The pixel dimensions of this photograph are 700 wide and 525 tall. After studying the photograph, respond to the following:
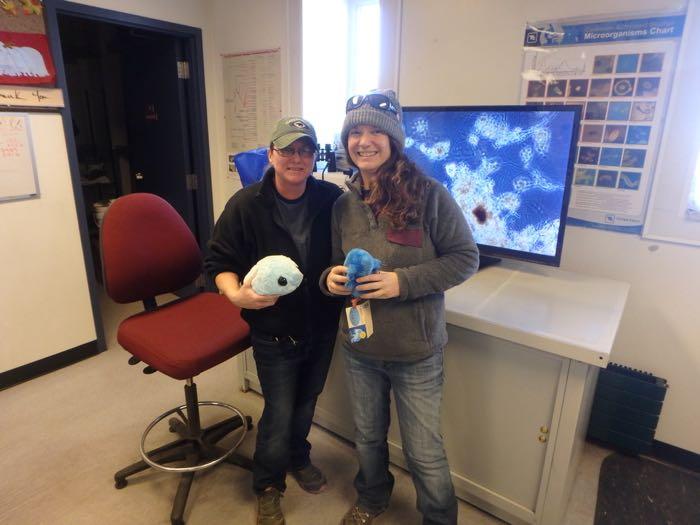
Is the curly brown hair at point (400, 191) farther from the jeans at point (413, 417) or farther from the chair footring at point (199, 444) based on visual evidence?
the chair footring at point (199, 444)

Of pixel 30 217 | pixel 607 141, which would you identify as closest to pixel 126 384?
pixel 30 217

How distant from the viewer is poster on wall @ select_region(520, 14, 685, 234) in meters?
1.61

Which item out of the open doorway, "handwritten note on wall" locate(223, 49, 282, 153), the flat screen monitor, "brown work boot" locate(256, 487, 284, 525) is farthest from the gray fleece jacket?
the open doorway

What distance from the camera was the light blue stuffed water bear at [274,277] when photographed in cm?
115

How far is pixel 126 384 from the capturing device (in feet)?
7.96

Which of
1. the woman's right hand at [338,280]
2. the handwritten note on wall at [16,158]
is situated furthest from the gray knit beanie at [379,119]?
the handwritten note on wall at [16,158]

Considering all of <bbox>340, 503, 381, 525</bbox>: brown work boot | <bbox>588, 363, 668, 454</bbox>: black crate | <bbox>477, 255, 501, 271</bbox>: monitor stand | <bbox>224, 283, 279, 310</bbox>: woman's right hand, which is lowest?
<bbox>340, 503, 381, 525</bbox>: brown work boot

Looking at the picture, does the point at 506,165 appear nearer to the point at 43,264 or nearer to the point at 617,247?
the point at 617,247

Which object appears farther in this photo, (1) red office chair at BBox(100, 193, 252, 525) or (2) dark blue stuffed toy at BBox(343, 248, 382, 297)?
(1) red office chair at BBox(100, 193, 252, 525)

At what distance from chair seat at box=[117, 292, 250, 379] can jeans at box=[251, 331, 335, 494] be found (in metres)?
0.17

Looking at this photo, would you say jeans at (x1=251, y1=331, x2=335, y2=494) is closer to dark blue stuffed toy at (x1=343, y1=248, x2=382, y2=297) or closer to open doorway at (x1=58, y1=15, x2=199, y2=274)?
dark blue stuffed toy at (x1=343, y1=248, x2=382, y2=297)

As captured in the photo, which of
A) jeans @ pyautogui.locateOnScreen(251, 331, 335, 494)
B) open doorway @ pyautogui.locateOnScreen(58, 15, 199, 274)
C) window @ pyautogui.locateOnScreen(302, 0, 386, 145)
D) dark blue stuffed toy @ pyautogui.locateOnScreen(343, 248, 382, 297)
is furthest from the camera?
open doorway @ pyautogui.locateOnScreen(58, 15, 199, 274)

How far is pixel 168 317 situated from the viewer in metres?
1.71

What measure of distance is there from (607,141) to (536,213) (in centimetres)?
44
